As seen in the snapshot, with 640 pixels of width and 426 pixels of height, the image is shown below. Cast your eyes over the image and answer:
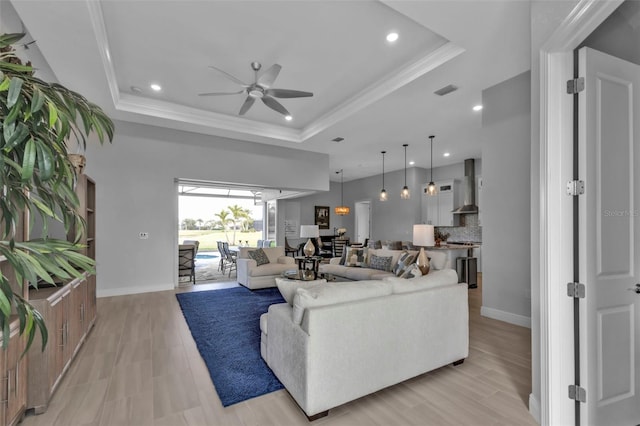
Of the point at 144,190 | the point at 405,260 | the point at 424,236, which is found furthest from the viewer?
the point at 144,190

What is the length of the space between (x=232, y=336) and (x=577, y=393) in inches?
119

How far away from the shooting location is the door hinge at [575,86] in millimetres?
1775

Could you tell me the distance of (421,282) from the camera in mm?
2533

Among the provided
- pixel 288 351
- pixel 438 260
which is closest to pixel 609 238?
pixel 288 351

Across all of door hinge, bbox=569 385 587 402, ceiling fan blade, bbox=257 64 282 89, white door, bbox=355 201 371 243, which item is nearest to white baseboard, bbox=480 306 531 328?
door hinge, bbox=569 385 587 402

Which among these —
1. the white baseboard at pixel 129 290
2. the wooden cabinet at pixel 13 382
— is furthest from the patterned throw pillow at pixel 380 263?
the wooden cabinet at pixel 13 382

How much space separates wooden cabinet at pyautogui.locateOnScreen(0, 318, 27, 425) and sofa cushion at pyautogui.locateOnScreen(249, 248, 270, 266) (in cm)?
418

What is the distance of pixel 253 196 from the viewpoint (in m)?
11.7

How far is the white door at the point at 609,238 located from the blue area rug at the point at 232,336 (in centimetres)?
211

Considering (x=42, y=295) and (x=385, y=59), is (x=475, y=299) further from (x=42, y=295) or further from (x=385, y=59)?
(x=42, y=295)

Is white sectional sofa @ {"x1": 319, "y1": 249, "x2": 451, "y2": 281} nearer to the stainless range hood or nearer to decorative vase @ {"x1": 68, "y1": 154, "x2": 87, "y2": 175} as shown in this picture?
the stainless range hood

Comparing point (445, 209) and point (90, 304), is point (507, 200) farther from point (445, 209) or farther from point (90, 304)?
point (90, 304)

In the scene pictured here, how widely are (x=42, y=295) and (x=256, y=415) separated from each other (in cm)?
188

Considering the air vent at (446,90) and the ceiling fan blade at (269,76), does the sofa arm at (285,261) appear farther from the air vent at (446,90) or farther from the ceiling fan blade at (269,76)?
the air vent at (446,90)
